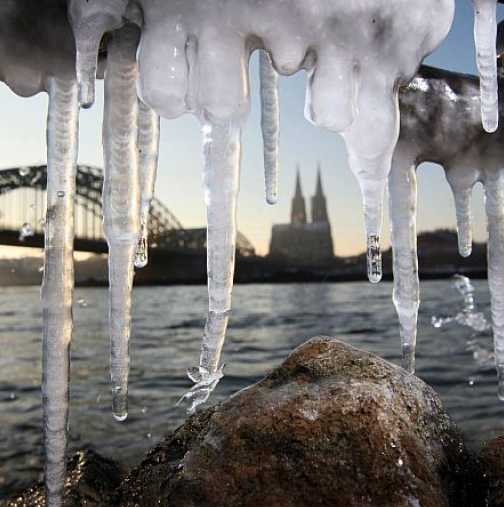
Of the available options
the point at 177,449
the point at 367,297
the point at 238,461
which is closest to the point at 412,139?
the point at 238,461

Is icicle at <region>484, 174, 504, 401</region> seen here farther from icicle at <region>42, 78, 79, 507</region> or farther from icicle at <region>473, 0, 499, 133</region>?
icicle at <region>42, 78, 79, 507</region>

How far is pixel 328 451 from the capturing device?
3.13 m

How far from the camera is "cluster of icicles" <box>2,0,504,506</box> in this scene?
160cm

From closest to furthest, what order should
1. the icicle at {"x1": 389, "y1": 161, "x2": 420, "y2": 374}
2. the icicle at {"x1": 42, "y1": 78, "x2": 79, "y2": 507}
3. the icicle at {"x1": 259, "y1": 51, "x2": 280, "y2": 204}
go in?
1. the icicle at {"x1": 42, "y1": 78, "x2": 79, "y2": 507}
2. the icicle at {"x1": 259, "y1": 51, "x2": 280, "y2": 204}
3. the icicle at {"x1": 389, "y1": 161, "x2": 420, "y2": 374}

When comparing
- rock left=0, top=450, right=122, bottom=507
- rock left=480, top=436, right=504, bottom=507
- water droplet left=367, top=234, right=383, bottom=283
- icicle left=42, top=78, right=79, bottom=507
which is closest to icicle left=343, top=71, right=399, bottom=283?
water droplet left=367, top=234, right=383, bottom=283

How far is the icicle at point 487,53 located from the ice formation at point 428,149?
2.39ft

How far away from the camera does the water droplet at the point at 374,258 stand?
2247mm

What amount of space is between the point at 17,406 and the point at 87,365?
599 centimetres

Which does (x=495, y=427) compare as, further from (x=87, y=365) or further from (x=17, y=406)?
(x=87, y=365)

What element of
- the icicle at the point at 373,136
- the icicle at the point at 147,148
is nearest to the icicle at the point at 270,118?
the icicle at the point at 147,148

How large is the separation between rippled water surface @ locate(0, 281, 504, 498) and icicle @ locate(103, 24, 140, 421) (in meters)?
5.33

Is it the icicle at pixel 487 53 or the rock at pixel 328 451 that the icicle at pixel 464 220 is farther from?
the icicle at pixel 487 53

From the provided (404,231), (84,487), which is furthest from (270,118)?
(84,487)

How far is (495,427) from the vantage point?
9.07 metres
